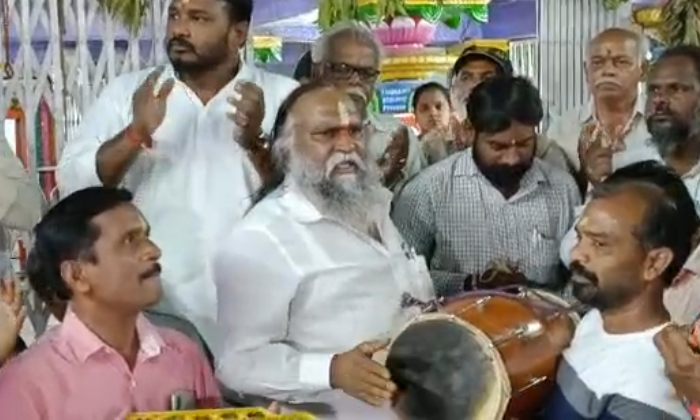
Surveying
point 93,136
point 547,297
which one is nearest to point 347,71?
point 93,136

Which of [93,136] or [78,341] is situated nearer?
[78,341]

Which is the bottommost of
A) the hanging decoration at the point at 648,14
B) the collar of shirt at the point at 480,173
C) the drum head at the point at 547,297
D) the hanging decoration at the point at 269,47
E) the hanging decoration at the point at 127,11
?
the drum head at the point at 547,297

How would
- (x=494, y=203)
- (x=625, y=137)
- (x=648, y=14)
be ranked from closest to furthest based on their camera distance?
1. (x=494, y=203)
2. (x=625, y=137)
3. (x=648, y=14)

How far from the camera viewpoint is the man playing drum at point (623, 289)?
243 centimetres

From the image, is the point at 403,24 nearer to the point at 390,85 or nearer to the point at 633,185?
the point at 390,85

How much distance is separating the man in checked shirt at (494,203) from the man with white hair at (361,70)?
0.78ft

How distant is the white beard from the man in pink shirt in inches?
17.2

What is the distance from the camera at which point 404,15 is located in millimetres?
6715

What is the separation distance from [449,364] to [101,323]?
2.36ft

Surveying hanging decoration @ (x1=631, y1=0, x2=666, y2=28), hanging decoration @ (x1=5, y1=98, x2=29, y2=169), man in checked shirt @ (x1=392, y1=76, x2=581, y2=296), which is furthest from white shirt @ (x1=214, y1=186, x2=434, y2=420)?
hanging decoration @ (x1=631, y1=0, x2=666, y2=28)

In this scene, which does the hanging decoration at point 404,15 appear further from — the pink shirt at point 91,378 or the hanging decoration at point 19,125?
the pink shirt at point 91,378

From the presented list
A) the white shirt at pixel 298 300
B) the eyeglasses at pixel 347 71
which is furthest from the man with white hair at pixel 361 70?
the white shirt at pixel 298 300

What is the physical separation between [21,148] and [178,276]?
1.53 meters

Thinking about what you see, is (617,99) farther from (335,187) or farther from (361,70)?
(335,187)
